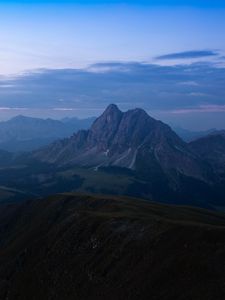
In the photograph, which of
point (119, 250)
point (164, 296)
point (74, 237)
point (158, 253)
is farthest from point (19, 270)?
point (164, 296)

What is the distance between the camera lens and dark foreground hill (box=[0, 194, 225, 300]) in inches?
4126

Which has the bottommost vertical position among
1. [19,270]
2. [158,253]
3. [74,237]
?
[19,270]

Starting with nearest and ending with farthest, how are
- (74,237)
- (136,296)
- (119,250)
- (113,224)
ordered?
1. (136,296)
2. (119,250)
3. (113,224)
4. (74,237)

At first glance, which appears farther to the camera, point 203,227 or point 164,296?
point 203,227

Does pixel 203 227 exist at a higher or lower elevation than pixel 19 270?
higher

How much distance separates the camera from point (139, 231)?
14562 centimetres

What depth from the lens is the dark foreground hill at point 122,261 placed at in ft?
344

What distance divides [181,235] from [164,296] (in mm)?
24705

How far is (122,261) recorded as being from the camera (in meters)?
133

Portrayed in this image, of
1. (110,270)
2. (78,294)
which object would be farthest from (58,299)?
(110,270)

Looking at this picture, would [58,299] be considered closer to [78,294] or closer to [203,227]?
[78,294]

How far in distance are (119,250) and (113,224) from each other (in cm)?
2103

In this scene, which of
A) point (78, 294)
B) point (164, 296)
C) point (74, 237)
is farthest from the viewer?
point (74, 237)

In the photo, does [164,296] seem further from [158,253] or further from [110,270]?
[110,270]
